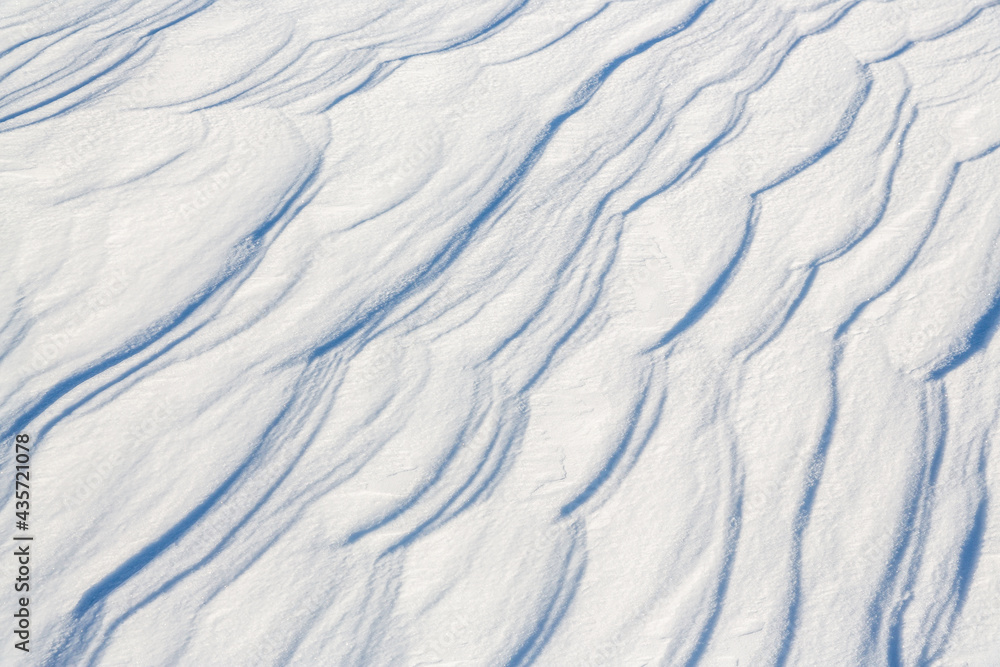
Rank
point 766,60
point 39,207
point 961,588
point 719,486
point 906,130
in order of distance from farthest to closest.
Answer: point 766,60
point 906,130
point 39,207
point 719,486
point 961,588

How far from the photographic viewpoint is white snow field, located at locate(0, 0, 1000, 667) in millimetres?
1388

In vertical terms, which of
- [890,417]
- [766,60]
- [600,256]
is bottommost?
[890,417]

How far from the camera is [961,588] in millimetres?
1375

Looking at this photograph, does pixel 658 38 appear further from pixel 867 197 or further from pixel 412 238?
pixel 412 238

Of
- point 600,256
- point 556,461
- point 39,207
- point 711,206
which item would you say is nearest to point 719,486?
point 556,461

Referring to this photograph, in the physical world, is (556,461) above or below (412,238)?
below

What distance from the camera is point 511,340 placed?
176cm

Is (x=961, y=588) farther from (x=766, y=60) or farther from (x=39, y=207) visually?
(x=39, y=207)

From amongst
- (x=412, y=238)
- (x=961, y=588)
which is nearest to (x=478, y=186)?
(x=412, y=238)

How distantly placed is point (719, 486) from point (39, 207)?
5.50 ft

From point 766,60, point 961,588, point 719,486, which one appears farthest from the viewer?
point 766,60

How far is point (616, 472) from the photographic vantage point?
1.54 metres

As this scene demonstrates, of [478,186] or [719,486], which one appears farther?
[478,186]

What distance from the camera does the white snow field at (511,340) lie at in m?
1.39
